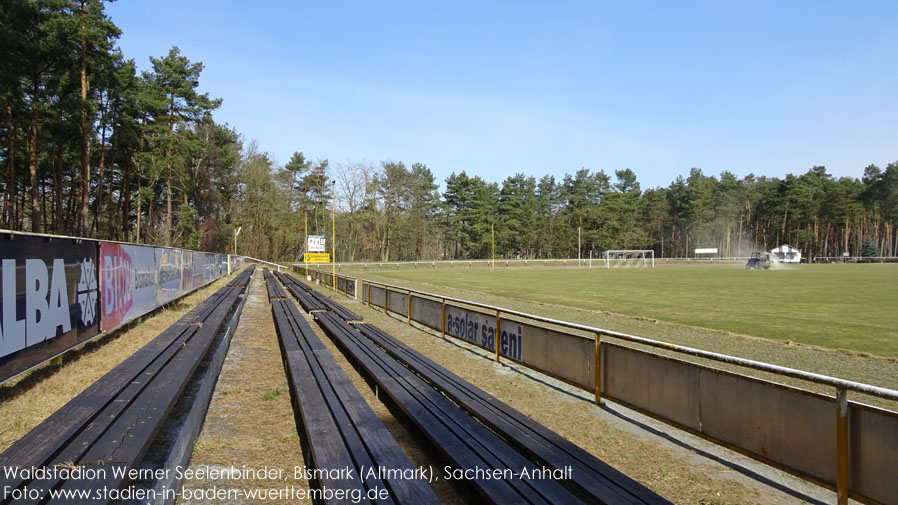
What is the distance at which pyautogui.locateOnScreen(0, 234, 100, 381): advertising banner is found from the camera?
5836 mm

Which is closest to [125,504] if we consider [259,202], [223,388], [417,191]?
[223,388]

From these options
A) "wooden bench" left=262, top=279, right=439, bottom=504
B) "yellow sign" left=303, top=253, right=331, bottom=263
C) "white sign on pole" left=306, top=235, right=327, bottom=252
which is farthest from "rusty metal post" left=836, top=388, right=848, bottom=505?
"white sign on pole" left=306, top=235, right=327, bottom=252

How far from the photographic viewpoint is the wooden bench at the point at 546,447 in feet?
11.5

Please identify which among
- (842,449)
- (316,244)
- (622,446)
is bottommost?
(622,446)

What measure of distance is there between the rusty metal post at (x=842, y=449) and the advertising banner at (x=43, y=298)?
8430 millimetres

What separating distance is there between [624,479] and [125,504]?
3.58 metres

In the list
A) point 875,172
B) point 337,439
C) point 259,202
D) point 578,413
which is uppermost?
point 875,172

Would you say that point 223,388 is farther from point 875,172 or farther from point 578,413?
point 875,172

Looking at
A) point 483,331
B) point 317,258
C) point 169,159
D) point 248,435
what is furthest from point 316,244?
point 248,435

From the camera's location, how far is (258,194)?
242ft

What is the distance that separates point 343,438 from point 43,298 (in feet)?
18.0

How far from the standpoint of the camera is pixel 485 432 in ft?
15.3

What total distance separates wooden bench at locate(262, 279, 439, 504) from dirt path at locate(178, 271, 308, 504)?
0.72 ft

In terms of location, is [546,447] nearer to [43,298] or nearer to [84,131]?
[43,298]
